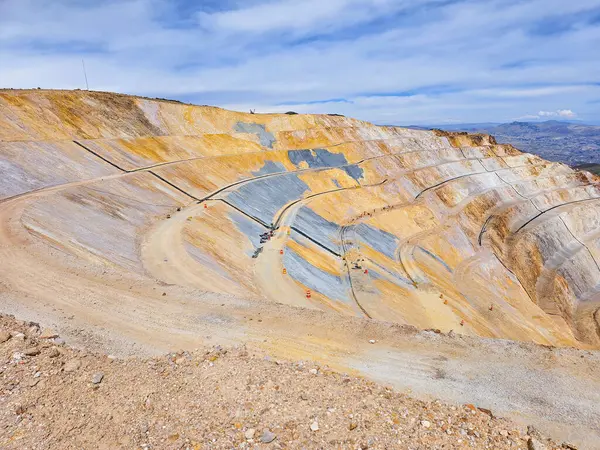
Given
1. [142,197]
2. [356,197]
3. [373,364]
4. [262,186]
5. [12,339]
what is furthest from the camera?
[356,197]

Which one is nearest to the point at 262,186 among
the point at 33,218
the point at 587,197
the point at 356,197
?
the point at 356,197

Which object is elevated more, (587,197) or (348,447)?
(348,447)

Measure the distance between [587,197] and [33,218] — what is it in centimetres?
11938

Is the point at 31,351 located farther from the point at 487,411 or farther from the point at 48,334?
the point at 487,411

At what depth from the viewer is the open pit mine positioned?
→ 1374 cm

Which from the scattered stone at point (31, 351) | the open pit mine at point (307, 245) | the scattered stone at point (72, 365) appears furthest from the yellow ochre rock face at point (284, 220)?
the scattered stone at point (31, 351)

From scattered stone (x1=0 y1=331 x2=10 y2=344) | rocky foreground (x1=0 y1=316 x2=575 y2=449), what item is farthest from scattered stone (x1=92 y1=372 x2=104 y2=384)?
scattered stone (x1=0 y1=331 x2=10 y2=344)

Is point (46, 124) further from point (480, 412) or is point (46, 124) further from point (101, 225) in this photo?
point (480, 412)

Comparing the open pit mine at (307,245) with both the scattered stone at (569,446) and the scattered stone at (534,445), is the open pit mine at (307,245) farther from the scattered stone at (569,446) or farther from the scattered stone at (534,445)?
the scattered stone at (534,445)

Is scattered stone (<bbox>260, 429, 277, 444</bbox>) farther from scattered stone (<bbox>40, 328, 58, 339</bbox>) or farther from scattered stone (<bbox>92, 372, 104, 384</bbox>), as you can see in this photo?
scattered stone (<bbox>40, 328, 58, 339</bbox>)

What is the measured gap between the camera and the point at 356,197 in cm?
6569

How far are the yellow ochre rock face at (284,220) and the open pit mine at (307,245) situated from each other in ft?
0.92

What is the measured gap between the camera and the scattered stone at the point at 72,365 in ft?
36.3

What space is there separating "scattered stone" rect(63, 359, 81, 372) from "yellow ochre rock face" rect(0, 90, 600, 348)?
456cm
